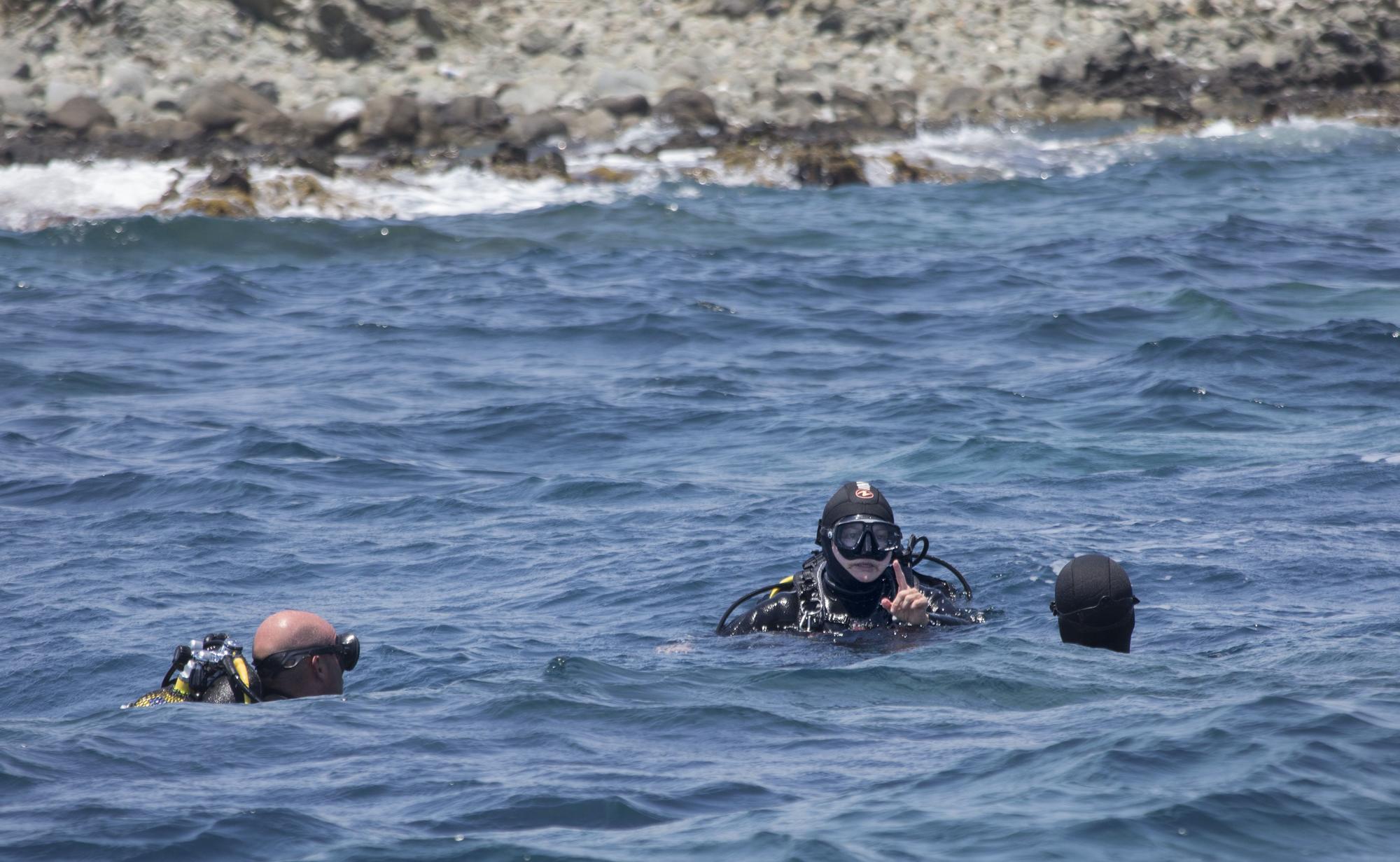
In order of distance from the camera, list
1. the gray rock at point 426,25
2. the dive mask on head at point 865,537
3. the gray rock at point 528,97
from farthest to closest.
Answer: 1. the gray rock at point 426,25
2. the gray rock at point 528,97
3. the dive mask on head at point 865,537

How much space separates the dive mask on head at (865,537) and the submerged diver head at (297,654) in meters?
2.68

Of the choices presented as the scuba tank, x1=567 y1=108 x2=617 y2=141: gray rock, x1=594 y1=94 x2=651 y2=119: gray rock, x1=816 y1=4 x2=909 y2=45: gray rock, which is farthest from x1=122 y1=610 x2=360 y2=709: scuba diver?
x1=816 y1=4 x2=909 y2=45: gray rock

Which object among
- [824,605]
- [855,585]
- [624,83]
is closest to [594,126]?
[624,83]

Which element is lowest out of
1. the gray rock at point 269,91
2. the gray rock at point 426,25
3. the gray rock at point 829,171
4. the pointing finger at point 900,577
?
the pointing finger at point 900,577

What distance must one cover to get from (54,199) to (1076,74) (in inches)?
761

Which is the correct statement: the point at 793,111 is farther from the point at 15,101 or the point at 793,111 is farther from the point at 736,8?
the point at 15,101

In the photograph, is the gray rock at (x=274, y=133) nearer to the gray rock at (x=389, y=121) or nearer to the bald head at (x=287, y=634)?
the gray rock at (x=389, y=121)

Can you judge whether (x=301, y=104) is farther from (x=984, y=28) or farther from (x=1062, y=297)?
(x=1062, y=297)

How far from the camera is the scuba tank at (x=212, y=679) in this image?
6.84 meters

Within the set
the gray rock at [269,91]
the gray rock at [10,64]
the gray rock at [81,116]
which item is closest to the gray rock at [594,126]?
the gray rock at [269,91]

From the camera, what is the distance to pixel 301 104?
99.1 feet

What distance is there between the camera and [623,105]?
29.4 metres

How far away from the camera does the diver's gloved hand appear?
8.27 metres

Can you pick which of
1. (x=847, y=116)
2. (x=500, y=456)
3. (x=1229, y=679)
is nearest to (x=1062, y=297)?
(x=500, y=456)
